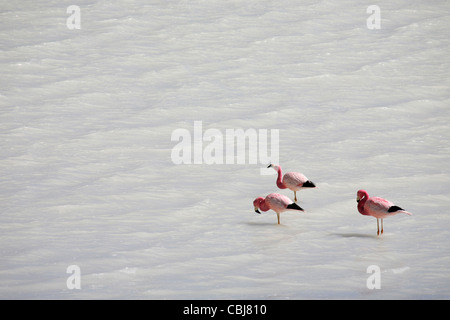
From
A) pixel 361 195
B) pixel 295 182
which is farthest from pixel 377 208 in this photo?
pixel 295 182

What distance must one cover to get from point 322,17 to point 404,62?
1919 millimetres

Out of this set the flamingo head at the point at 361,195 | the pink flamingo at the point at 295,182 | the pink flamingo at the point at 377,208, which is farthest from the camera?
the pink flamingo at the point at 295,182

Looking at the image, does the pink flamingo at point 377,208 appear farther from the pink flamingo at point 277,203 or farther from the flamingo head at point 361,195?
the pink flamingo at point 277,203

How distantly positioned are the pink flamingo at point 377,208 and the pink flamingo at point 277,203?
0.54 metres

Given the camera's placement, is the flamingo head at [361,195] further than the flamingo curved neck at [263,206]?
No

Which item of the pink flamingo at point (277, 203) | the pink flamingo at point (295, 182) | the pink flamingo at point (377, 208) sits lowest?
the pink flamingo at point (377, 208)

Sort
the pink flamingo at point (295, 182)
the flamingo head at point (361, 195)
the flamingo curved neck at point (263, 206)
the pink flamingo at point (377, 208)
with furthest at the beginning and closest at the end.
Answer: the pink flamingo at point (295, 182) → the flamingo curved neck at point (263, 206) → the flamingo head at point (361, 195) → the pink flamingo at point (377, 208)

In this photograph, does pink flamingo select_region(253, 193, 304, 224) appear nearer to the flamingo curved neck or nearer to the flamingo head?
the flamingo curved neck

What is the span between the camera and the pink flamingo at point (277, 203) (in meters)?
6.33

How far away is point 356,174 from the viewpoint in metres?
7.42

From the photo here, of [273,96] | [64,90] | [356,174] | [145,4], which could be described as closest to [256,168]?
[356,174]

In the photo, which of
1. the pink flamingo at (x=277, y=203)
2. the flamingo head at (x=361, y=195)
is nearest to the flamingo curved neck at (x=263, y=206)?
the pink flamingo at (x=277, y=203)

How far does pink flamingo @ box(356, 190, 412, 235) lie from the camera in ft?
19.8

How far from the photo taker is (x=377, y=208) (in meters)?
6.11
